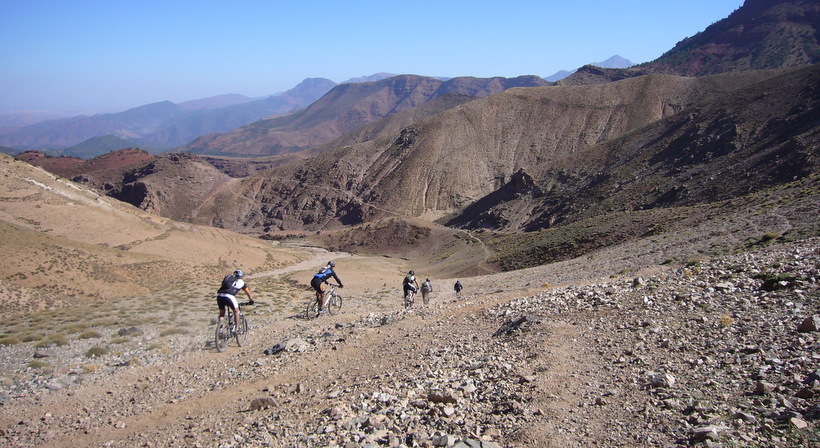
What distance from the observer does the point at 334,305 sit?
52.8ft

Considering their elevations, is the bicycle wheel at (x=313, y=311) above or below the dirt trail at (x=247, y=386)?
below

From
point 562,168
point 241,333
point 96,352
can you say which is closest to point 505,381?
point 241,333

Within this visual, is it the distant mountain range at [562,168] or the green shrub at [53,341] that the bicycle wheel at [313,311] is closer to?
the green shrub at [53,341]

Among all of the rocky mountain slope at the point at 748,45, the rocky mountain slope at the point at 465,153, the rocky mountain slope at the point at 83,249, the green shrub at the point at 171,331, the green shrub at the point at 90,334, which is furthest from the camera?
the rocky mountain slope at the point at 748,45

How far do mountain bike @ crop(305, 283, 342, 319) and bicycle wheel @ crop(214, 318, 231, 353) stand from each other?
385 centimetres

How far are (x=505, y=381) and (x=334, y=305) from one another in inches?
402

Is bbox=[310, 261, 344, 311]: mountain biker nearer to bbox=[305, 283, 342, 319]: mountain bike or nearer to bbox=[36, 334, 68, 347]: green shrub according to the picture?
bbox=[305, 283, 342, 319]: mountain bike

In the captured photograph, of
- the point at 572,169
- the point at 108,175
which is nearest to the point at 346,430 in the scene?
the point at 572,169

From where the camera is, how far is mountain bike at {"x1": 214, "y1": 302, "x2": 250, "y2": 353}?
1117 cm

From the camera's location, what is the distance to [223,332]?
Answer: 36.9 feet

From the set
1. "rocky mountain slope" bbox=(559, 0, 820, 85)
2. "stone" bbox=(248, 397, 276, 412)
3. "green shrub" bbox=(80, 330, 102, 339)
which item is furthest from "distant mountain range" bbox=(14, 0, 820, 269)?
"green shrub" bbox=(80, 330, 102, 339)

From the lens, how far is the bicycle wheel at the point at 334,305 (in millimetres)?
15673

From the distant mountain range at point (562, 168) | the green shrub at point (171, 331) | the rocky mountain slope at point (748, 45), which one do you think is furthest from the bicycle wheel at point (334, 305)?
the rocky mountain slope at point (748, 45)

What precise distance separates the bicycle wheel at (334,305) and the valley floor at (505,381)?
389 centimetres
